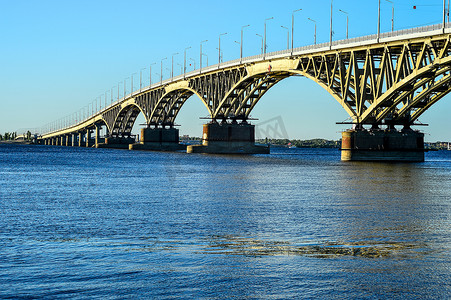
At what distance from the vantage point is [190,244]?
1555 centimetres

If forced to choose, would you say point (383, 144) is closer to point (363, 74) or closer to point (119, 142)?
point (363, 74)

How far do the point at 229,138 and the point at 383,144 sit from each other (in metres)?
44.0

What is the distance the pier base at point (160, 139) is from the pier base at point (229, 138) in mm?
33662

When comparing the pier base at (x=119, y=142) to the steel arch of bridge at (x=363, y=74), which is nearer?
the steel arch of bridge at (x=363, y=74)

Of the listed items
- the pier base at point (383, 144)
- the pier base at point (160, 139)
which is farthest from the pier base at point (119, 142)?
the pier base at point (383, 144)

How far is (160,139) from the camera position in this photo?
151 m

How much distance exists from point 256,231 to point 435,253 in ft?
16.9

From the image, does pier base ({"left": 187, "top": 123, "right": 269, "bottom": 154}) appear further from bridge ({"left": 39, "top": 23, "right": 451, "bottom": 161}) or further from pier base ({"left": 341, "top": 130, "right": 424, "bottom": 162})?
pier base ({"left": 341, "top": 130, "right": 424, "bottom": 162})

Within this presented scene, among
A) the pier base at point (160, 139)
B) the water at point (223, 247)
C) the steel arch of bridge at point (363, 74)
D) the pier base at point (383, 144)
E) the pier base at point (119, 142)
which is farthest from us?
the pier base at point (119, 142)

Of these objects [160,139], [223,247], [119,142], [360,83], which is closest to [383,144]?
[360,83]

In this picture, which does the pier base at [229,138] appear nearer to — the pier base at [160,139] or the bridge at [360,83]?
the bridge at [360,83]

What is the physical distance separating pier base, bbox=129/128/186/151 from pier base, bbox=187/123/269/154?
110 feet

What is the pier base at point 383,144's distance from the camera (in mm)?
73062

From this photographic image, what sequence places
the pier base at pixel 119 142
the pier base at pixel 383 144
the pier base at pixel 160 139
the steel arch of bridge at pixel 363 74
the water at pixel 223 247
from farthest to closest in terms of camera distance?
the pier base at pixel 119 142
the pier base at pixel 160 139
the pier base at pixel 383 144
the steel arch of bridge at pixel 363 74
the water at pixel 223 247
